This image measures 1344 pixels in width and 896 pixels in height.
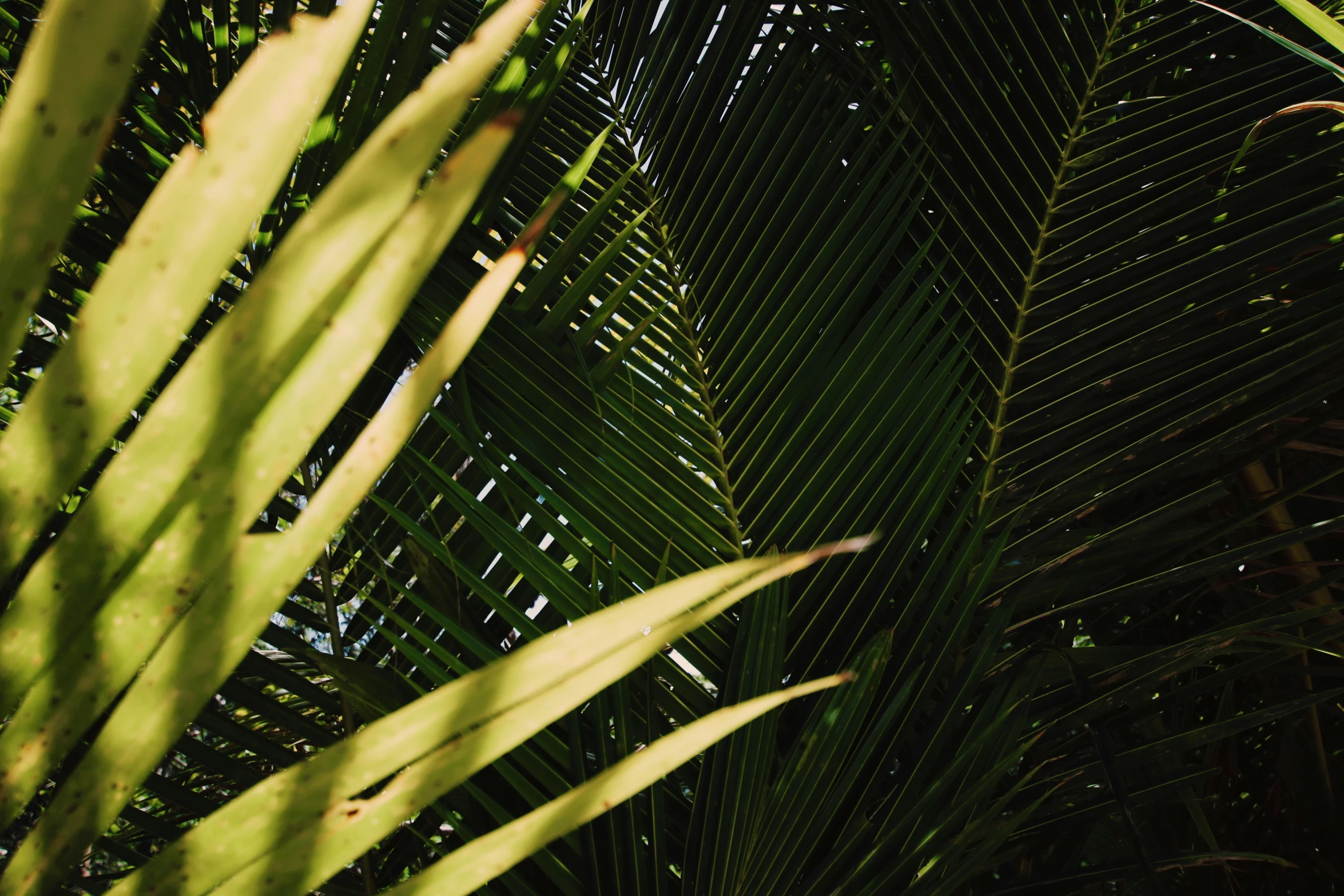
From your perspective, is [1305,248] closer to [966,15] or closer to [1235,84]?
[1235,84]

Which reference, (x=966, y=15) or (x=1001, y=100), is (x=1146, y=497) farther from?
(x=966, y=15)

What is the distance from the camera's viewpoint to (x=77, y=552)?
0.23m

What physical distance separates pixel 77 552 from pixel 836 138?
97cm

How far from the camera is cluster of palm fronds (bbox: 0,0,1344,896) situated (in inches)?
28.4

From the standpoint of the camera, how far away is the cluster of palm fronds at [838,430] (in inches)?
28.4

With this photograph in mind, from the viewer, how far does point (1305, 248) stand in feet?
3.01

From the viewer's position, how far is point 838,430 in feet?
3.00

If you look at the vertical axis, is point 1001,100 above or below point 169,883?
above

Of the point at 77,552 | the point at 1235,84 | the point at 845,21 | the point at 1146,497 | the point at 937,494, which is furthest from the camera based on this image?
the point at 845,21

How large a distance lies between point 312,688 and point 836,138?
85 cm

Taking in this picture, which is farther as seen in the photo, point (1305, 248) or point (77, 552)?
point (1305, 248)

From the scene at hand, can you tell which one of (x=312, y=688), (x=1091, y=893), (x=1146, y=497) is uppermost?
(x=312, y=688)

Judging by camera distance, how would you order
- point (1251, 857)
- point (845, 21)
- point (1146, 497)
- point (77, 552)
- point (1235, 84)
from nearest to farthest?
point (77, 552) → point (1251, 857) → point (1235, 84) → point (1146, 497) → point (845, 21)

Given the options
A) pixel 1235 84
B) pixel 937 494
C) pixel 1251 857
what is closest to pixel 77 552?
pixel 937 494
